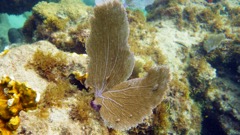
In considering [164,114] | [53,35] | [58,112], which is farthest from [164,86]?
[53,35]

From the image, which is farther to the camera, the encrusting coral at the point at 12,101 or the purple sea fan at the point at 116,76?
the purple sea fan at the point at 116,76

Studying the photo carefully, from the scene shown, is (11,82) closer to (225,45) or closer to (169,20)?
(169,20)

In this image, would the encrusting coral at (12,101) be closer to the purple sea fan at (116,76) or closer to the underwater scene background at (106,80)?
the underwater scene background at (106,80)

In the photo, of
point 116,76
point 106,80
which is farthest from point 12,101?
point 116,76

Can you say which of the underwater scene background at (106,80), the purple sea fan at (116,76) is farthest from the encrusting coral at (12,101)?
the purple sea fan at (116,76)
